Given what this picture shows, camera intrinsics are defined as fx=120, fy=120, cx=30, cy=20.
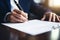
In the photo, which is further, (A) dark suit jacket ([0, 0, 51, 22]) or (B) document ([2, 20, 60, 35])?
(A) dark suit jacket ([0, 0, 51, 22])

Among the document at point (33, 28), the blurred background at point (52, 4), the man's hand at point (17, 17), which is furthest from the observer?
the blurred background at point (52, 4)

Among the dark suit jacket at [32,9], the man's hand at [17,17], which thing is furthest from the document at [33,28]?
the dark suit jacket at [32,9]

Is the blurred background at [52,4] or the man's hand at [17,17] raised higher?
the blurred background at [52,4]

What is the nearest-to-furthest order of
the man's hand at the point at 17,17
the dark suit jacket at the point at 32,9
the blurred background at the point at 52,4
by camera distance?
the man's hand at the point at 17,17 → the dark suit jacket at the point at 32,9 → the blurred background at the point at 52,4

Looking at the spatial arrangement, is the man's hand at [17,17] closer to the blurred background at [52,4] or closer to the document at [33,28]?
the document at [33,28]

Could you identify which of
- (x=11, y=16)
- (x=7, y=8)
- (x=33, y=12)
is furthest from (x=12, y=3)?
(x=33, y=12)

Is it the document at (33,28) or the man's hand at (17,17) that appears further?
the man's hand at (17,17)

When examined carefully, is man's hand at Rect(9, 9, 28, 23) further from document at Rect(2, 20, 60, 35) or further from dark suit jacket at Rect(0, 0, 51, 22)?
dark suit jacket at Rect(0, 0, 51, 22)

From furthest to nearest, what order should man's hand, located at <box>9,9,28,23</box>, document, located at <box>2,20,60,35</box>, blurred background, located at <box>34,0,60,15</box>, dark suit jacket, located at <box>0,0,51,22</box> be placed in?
blurred background, located at <box>34,0,60,15</box>, dark suit jacket, located at <box>0,0,51,22</box>, man's hand, located at <box>9,9,28,23</box>, document, located at <box>2,20,60,35</box>

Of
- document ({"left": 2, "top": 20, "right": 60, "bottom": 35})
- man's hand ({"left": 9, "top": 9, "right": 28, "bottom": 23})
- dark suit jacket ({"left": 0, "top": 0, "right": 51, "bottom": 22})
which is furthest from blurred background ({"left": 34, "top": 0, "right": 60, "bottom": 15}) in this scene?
document ({"left": 2, "top": 20, "right": 60, "bottom": 35})

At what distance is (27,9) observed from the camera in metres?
1.30

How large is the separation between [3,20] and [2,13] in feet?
0.33

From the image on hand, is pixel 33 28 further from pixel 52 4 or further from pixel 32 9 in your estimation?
pixel 52 4

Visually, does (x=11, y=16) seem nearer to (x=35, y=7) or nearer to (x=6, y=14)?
(x=6, y=14)
